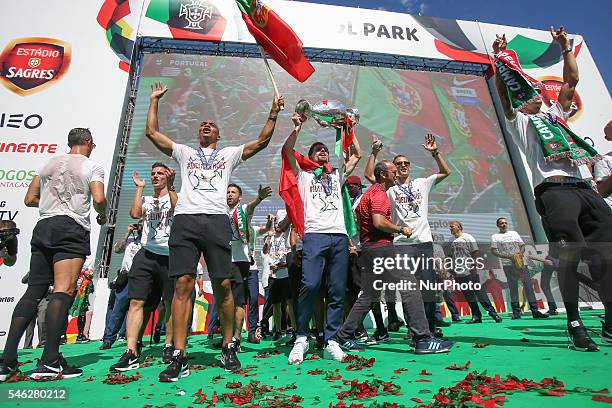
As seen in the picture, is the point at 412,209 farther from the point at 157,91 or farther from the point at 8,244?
the point at 8,244

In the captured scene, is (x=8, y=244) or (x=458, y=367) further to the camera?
(x=8, y=244)

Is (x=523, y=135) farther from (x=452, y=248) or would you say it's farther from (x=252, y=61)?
(x=252, y=61)

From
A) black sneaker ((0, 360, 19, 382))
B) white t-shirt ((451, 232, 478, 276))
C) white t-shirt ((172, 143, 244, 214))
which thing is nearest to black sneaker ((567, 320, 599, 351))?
white t-shirt ((172, 143, 244, 214))

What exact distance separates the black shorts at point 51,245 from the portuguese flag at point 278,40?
2.60 meters

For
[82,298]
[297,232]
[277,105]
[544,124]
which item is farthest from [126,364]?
[82,298]

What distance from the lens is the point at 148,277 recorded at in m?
3.53

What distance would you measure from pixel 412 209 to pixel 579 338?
6.14 ft

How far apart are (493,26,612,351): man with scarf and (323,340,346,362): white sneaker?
5.77ft

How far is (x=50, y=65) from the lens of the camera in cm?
1151

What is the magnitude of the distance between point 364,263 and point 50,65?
41.3 ft

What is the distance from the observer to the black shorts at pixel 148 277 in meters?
3.46

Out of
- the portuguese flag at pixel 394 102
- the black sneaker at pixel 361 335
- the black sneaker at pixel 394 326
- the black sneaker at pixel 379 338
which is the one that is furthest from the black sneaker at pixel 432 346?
the portuguese flag at pixel 394 102

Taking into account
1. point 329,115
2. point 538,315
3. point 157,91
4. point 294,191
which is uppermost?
point 329,115

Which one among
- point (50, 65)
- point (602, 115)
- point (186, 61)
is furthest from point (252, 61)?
point (602, 115)
